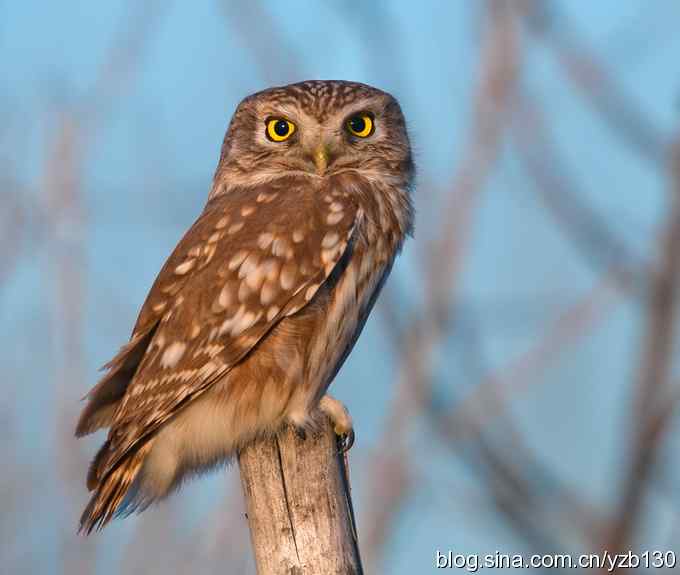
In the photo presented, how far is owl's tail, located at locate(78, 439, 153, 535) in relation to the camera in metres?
2.83

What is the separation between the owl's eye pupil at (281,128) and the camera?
377 centimetres

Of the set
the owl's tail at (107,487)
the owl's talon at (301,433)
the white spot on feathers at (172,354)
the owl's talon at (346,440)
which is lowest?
the owl's tail at (107,487)

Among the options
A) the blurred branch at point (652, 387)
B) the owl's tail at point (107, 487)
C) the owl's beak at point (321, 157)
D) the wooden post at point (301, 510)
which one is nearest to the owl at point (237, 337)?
the owl's tail at point (107, 487)

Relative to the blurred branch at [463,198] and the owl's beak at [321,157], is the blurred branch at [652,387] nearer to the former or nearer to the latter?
the blurred branch at [463,198]

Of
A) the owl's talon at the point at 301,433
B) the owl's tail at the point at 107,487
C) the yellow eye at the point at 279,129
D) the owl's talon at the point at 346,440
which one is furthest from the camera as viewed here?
the yellow eye at the point at 279,129

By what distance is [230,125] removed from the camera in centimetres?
405

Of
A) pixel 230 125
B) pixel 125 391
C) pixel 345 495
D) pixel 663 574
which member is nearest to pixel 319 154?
pixel 230 125

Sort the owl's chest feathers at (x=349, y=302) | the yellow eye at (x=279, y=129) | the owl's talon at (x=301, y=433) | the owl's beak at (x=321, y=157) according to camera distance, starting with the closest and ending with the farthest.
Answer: the owl's talon at (x=301, y=433)
the owl's chest feathers at (x=349, y=302)
the owl's beak at (x=321, y=157)
the yellow eye at (x=279, y=129)

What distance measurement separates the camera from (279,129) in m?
3.79

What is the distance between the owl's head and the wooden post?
4.10ft

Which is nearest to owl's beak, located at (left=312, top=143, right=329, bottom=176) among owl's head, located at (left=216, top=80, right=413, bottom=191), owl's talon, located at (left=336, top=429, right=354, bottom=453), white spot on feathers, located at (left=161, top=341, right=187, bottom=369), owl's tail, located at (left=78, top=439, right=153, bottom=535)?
owl's head, located at (left=216, top=80, right=413, bottom=191)

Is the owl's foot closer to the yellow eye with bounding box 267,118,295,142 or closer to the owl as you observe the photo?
the owl

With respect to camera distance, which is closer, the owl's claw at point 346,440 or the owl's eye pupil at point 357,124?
the owl's claw at point 346,440

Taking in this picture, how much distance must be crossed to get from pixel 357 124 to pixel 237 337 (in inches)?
43.1
